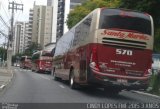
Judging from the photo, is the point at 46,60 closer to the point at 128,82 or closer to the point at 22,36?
the point at 128,82

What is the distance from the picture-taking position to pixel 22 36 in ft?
544

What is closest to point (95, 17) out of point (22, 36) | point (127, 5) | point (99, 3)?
point (127, 5)

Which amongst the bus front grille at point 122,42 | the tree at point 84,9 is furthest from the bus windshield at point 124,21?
the tree at point 84,9

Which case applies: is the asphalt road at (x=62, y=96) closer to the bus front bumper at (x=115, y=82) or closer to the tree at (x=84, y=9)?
the bus front bumper at (x=115, y=82)

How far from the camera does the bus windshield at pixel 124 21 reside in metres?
21.1

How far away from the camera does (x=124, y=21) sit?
2120 centimetres

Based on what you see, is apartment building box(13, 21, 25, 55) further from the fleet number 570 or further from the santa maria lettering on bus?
the fleet number 570

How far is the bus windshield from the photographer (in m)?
21.1

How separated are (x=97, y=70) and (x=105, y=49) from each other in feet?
3.26

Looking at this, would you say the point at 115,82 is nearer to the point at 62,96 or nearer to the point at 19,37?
the point at 62,96

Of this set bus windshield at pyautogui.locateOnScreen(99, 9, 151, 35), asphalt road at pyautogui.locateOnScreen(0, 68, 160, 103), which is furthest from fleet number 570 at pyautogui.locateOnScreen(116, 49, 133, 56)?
asphalt road at pyautogui.locateOnScreen(0, 68, 160, 103)

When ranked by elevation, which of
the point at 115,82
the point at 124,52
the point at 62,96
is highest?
the point at 124,52

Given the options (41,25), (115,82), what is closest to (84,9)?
(115,82)

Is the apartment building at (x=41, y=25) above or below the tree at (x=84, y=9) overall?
below
